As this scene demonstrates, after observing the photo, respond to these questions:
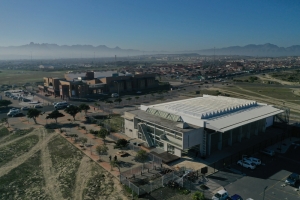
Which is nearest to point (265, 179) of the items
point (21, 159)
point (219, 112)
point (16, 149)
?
point (219, 112)

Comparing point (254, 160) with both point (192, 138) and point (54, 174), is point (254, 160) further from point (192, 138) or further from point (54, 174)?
point (54, 174)

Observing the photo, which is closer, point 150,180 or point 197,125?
point 150,180

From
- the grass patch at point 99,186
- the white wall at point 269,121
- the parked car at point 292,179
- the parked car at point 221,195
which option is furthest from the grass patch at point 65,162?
the white wall at point 269,121

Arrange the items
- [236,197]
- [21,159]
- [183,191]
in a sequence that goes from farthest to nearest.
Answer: [21,159] → [183,191] → [236,197]

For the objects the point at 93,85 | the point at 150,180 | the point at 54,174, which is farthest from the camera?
the point at 93,85

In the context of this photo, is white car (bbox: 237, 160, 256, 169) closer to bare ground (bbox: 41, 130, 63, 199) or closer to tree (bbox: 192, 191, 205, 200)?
tree (bbox: 192, 191, 205, 200)

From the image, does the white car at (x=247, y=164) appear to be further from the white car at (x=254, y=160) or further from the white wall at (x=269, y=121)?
the white wall at (x=269, y=121)
